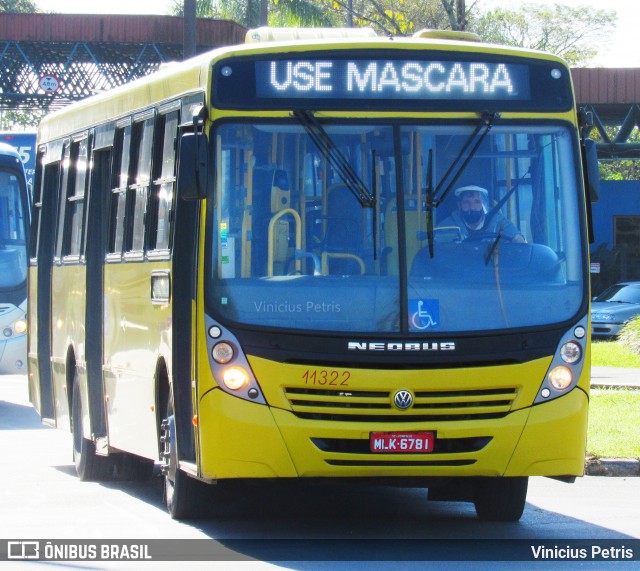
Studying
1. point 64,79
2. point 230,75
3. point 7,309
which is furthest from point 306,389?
point 64,79

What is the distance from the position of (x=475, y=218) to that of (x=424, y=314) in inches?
26.0

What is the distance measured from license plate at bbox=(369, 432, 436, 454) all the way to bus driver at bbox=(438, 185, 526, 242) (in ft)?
3.96

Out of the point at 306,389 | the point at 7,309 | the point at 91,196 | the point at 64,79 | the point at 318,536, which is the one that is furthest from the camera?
the point at 64,79

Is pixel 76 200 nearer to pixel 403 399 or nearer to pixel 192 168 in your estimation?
pixel 192 168

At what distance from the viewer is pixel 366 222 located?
8898mm

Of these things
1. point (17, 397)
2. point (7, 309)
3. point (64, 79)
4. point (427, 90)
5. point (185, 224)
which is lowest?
point (17, 397)

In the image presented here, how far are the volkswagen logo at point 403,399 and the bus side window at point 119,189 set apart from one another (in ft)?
10.1

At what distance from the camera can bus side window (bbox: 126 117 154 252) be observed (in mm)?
10320

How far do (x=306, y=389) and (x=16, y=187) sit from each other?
13120 millimetres

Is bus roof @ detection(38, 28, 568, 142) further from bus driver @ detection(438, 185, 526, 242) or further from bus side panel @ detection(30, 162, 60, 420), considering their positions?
bus side panel @ detection(30, 162, 60, 420)

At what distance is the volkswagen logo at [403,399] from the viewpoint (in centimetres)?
861

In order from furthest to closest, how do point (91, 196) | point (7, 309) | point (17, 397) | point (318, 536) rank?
1. point (17, 397)
2. point (7, 309)
3. point (91, 196)
4. point (318, 536)

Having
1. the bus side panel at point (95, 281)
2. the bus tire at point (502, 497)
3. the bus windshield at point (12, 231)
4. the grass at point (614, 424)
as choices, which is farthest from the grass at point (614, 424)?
the bus windshield at point (12, 231)

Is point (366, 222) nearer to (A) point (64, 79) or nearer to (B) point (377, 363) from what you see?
(B) point (377, 363)
